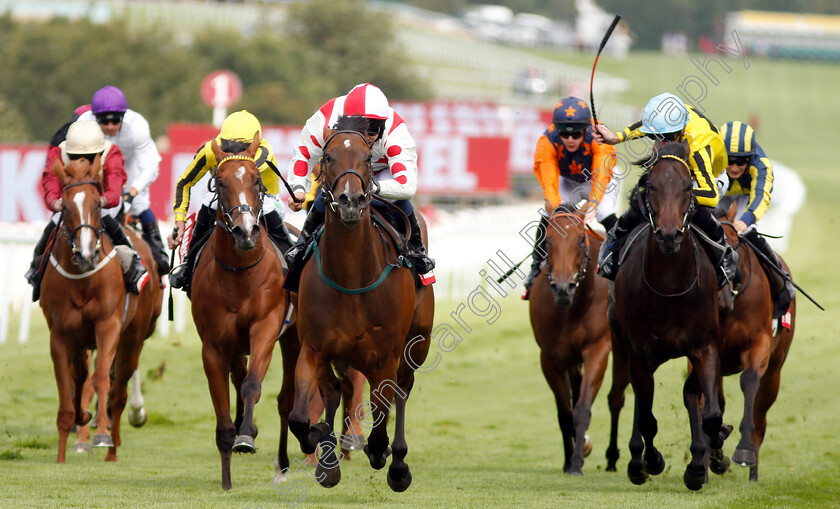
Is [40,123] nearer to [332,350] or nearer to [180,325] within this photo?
[180,325]

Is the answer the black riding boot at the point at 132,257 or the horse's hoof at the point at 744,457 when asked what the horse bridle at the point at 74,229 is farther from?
the horse's hoof at the point at 744,457

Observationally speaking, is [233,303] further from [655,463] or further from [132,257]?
[655,463]

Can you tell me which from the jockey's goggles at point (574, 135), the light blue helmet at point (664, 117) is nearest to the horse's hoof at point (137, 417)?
the jockey's goggles at point (574, 135)

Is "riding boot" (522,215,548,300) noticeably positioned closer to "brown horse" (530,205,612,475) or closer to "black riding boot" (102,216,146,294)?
"brown horse" (530,205,612,475)

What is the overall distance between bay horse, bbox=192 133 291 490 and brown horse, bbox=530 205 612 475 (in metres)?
1.98

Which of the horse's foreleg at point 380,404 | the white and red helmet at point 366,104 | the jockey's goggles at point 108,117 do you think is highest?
the white and red helmet at point 366,104

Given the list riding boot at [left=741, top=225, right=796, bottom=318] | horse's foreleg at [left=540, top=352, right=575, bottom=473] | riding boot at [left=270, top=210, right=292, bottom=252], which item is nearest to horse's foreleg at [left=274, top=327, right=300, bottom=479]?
riding boot at [left=270, top=210, right=292, bottom=252]

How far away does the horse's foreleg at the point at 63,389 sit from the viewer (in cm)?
877

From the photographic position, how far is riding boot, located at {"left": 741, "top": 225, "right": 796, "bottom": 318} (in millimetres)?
9141

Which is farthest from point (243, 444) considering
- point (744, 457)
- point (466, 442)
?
point (466, 442)

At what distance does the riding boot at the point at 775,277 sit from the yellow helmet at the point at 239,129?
3662mm

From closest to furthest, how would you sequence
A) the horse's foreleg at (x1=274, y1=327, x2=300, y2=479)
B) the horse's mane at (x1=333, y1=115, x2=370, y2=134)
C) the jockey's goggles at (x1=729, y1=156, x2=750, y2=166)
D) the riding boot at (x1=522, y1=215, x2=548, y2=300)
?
the horse's mane at (x1=333, y1=115, x2=370, y2=134) < the horse's foreleg at (x1=274, y1=327, x2=300, y2=479) < the riding boot at (x1=522, y1=215, x2=548, y2=300) < the jockey's goggles at (x1=729, y1=156, x2=750, y2=166)

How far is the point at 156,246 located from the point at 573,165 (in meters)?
3.58

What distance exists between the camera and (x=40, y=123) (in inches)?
1527
